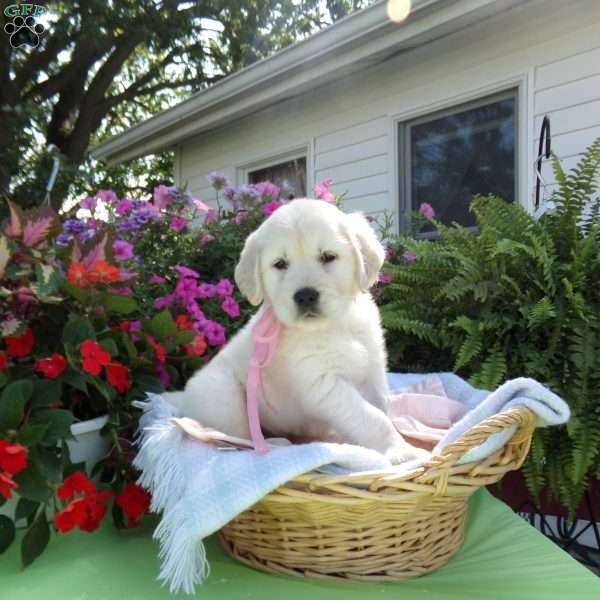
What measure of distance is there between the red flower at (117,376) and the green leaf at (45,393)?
8.3 inches

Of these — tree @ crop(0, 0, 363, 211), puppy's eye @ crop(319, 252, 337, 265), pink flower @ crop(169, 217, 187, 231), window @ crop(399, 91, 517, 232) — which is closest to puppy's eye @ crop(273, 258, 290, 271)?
puppy's eye @ crop(319, 252, 337, 265)

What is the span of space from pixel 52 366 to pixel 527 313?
1.94 m

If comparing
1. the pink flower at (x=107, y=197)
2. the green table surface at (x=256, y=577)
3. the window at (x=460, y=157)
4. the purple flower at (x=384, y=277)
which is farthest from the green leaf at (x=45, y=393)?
the window at (x=460, y=157)

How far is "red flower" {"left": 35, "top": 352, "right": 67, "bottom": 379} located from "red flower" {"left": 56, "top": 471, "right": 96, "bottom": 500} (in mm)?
312

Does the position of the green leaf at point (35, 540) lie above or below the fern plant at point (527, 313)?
below

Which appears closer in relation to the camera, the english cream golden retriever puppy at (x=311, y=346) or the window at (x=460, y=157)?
the english cream golden retriever puppy at (x=311, y=346)

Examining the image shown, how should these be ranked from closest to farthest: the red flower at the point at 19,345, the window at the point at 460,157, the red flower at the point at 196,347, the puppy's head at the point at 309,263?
the red flower at the point at 19,345
the puppy's head at the point at 309,263
the red flower at the point at 196,347
the window at the point at 460,157

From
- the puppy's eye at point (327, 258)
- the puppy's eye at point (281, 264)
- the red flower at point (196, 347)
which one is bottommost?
the red flower at point (196, 347)

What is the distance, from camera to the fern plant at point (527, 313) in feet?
8.16

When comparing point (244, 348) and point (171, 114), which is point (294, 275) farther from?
point (171, 114)

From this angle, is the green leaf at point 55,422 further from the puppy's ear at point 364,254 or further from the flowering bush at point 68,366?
the puppy's ear at point 364,254

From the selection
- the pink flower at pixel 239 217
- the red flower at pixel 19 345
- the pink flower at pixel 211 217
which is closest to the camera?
the red flower at pixel 19 345

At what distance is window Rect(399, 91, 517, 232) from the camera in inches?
218

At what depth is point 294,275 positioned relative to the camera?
214cm
